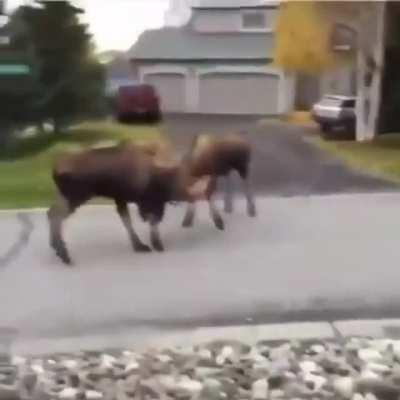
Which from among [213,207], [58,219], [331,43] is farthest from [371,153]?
[58,219]

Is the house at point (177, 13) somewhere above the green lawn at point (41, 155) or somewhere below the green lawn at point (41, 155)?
above

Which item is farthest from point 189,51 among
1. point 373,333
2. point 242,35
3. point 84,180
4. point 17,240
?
point 373,333

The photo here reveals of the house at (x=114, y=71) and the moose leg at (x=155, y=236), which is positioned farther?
the moose leg at (x=155, y=236)

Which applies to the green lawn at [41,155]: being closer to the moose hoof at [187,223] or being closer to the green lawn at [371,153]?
the moose hoof at [187,223]

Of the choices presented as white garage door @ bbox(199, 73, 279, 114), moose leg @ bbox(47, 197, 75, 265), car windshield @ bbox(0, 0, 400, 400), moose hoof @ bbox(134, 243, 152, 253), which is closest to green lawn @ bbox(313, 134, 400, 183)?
car windshield @ bbox(0, 0, 400, 400)

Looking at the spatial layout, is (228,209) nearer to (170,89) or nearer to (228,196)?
(228,196)

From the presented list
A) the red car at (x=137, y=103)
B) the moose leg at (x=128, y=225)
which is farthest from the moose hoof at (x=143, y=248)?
the red car at (x=137, y=103)

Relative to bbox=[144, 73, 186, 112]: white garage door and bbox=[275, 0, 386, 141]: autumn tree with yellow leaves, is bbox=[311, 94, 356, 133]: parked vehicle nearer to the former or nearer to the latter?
bbox=[275, 0, 386, 141]: autumn tree with yellow leaves

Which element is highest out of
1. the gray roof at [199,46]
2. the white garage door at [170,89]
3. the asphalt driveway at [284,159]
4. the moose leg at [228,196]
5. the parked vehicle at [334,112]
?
the gray roof at [199,46]

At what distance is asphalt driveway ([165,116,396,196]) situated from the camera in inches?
135

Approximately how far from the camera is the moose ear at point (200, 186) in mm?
3473

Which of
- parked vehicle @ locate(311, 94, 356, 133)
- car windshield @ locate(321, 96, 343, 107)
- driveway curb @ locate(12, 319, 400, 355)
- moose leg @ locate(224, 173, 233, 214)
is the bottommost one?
driveway curb @ locate(12, 319, 400, 355)

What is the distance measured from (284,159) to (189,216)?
279 mm

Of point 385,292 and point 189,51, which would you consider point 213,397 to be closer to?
point 385,292
